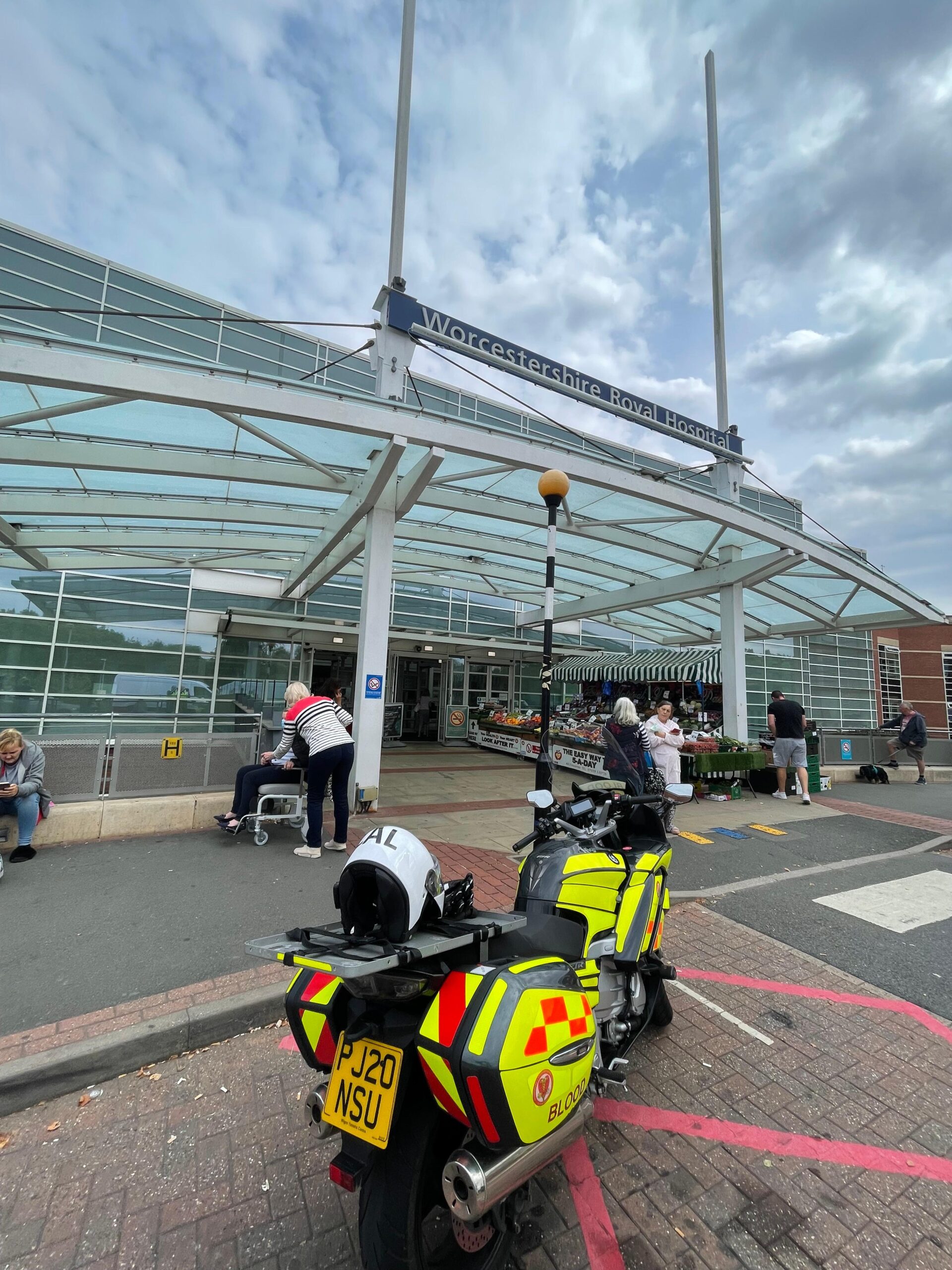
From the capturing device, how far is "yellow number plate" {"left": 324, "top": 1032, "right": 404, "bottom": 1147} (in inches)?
56.1

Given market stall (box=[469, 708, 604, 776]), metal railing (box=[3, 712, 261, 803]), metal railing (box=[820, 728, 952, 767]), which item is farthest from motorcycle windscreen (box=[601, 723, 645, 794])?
metal railing (box=[820, 728, 952, 767])

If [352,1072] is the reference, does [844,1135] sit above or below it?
below

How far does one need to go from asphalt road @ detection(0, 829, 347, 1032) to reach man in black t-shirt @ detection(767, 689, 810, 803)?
7.94m

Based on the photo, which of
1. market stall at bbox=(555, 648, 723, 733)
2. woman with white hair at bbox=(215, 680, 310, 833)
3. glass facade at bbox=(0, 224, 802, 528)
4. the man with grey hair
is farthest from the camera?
market stall at bbox=(555, 648, 723, 733)

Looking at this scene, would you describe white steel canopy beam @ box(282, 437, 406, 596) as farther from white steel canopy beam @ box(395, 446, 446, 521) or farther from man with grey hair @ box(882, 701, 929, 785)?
man with grey hair @ box(882, 701, 929, 785)

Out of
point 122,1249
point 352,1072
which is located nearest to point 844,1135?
point 352,1072

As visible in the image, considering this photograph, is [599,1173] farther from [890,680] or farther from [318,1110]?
[890,680]

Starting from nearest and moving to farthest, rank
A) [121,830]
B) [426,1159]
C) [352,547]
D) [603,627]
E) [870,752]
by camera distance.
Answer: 1. [426,1159]
2. [121,830]
3. [352,547]
4. [870,752]
5. [603,627]

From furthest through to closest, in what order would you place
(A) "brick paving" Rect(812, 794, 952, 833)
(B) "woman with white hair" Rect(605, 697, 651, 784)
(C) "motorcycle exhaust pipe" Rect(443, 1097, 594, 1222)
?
(A) "brick paving" Rect(812, 794, 952, 833) → (B) "woman with white hair" Rect(605, 697, 651, 784) → (C) "motorcycle exhaust pipe" Rect(443, 1097, 594, 1222)

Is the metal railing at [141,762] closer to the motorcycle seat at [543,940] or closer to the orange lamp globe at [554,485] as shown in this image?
the orange lamp globe at [554,485]

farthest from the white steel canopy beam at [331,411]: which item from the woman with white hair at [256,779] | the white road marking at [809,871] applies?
the white road marking at [809,871]

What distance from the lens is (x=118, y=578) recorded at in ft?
42.6

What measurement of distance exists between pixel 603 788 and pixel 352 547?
7834 millimetres

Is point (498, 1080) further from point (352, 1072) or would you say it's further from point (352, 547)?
point (352, 547)
